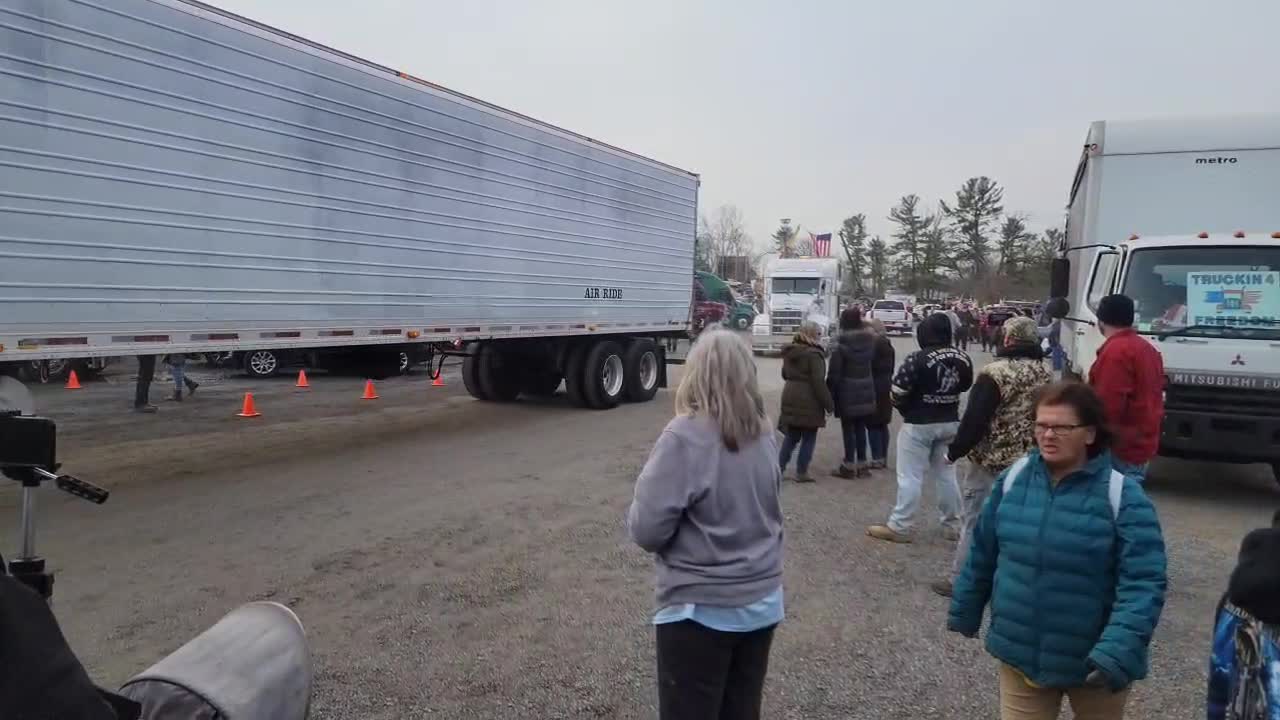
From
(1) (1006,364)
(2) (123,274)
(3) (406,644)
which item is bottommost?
(3) (406,644)

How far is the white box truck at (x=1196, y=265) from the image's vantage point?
7105 millimetres

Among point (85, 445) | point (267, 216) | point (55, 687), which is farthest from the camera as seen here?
point (85, 445)

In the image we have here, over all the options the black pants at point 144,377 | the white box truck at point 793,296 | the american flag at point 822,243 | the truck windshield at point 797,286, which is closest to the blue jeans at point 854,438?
the black pants at point 144,377

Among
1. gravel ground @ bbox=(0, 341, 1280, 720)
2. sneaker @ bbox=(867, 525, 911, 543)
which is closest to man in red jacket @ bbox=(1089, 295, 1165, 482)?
gravel ground @ bbox=(0, 341, 1280, 720)

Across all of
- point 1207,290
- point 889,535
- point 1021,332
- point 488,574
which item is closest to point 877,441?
point 889,535

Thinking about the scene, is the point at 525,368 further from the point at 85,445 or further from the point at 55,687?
the point at 55,687

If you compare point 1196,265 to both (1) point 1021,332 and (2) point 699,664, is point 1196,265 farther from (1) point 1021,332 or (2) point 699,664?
(2) point 699,664

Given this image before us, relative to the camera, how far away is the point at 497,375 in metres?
14.1

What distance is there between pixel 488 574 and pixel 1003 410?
3403 millimetres

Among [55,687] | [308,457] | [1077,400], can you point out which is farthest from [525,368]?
[55,687]

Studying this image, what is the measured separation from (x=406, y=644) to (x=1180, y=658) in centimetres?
403

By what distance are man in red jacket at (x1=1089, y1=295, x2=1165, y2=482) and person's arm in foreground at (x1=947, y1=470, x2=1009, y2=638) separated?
9.22 ft

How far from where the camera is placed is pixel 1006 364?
4906 millimetres

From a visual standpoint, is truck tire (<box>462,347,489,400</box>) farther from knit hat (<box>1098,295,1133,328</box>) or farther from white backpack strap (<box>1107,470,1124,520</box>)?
white backpack strap (<box>1107,470,1124,520</box>)
